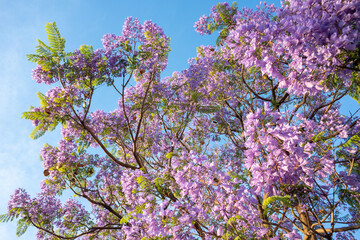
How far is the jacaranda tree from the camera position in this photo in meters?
2.87

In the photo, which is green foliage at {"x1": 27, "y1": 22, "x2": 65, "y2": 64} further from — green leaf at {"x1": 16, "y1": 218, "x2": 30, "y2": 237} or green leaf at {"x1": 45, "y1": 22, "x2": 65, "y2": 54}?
green leaf at {"x1": 16, "y1": 218, "x2": 30, "y2": 237}

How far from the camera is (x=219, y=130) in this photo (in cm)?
909

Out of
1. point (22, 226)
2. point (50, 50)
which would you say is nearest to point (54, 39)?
point (50, 50)

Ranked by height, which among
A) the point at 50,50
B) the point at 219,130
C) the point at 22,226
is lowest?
the point at 22,226

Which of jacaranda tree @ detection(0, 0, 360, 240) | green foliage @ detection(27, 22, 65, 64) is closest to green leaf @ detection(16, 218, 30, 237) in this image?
jacaranda tree @ detection(0, 0, 360, 240)

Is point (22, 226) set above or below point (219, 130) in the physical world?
below

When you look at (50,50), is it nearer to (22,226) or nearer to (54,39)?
(54,39)

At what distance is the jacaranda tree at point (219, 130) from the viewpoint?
2.87 meters

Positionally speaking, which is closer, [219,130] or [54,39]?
[54,39]

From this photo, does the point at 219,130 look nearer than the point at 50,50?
No

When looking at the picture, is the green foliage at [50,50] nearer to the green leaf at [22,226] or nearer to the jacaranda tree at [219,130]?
the jacaranda tree at [219,130]

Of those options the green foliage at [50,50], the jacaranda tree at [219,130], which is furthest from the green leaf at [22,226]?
the green foliage at [50,50]

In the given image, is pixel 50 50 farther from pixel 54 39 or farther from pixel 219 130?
pixel 219 130

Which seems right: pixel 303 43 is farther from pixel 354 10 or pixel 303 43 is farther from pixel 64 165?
pixel 64 165
